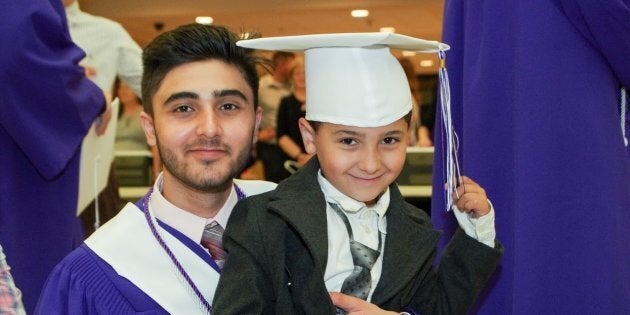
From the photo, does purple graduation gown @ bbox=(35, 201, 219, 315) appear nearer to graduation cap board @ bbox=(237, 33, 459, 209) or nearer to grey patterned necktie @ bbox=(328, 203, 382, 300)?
grey patterned necktie @ bbox=(328, 203, 382, 300)

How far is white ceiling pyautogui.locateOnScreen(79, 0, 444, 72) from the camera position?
13.4m

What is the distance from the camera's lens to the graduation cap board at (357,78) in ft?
6.75

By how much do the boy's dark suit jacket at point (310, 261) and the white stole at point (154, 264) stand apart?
0.14 metres

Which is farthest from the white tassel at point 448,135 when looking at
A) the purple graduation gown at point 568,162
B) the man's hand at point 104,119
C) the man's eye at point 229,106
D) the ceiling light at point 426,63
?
the ceiling light at point 426,63

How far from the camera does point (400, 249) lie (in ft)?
6.77

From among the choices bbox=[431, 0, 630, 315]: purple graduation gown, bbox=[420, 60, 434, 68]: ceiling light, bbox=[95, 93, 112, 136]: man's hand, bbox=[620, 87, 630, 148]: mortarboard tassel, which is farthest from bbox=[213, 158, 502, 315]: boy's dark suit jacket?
bbox=[420, 60, 434, 68]: ceiling light

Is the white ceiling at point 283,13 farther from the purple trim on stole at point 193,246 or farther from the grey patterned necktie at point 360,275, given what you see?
the grey patterned necktie at point 360,275

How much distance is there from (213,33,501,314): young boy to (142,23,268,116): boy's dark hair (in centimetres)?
18

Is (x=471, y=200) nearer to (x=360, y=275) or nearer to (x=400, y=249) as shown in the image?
(x=400, y=249)

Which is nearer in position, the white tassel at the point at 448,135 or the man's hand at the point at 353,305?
the man's hand at the point at 353,305

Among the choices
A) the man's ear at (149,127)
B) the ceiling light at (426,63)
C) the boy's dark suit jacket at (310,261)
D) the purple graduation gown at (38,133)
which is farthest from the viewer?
the ceiling light at (426,63)

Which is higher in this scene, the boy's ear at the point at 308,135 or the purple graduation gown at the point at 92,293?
the boy's ear at the point at 308,135

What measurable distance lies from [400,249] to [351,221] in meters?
0.12

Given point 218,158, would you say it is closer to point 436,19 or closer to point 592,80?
point 592,80
